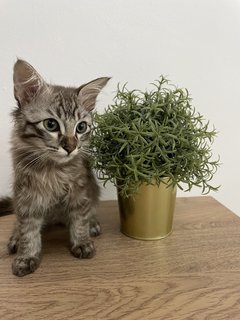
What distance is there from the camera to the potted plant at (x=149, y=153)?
672 millimetres

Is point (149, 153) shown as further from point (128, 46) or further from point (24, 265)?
point (128, 46)

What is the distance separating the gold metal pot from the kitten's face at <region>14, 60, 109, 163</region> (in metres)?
0.17

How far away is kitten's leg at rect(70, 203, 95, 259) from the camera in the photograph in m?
0.70

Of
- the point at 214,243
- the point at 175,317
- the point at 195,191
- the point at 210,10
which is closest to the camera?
the point at 175,317

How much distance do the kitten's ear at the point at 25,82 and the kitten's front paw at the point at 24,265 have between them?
308 mm

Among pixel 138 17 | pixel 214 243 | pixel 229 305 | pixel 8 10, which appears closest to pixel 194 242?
pixel 214 243

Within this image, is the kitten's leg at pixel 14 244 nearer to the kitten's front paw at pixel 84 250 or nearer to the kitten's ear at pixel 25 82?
the kitten's front paw at pixel 84 250

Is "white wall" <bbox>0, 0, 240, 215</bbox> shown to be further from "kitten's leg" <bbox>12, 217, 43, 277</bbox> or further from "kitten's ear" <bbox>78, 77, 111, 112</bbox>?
"kitten's leg" <bbox>12, 217, 43, 277</bbox>

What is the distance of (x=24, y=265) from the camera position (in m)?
0.63

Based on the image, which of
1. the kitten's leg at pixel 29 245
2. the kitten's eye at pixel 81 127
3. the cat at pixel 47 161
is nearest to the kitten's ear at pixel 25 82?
the cat at pixel 47 161

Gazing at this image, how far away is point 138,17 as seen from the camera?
0.94 m

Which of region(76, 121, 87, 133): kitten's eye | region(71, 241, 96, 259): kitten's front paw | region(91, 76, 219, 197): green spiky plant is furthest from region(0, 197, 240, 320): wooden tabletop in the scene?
region(76, 121, 87, 133): kitten's eye

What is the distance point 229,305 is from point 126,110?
43 cm

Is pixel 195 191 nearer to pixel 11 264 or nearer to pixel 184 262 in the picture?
pixel 184 262
